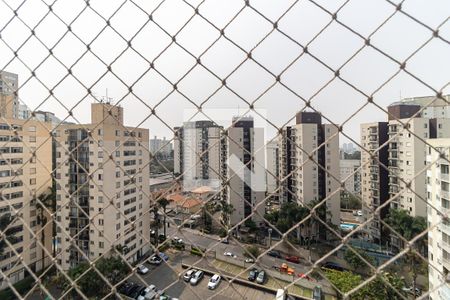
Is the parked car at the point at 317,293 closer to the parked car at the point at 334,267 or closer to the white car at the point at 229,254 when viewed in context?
the parked car at the point at 334,267

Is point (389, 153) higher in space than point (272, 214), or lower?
higher

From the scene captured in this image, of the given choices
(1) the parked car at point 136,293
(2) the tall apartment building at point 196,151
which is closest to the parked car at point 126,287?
(1) the parked car at point 136,293

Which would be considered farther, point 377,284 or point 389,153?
point 389,153

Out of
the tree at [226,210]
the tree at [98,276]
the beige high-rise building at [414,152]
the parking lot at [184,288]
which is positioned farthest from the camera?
the tree at [226,210]

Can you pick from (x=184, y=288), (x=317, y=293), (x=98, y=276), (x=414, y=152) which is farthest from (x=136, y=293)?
(x=414, y=152)

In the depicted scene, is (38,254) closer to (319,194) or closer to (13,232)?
(13,232)

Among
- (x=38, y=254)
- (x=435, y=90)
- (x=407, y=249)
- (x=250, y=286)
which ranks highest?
(x=435, y=90)

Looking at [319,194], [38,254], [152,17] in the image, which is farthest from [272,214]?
[152,17]

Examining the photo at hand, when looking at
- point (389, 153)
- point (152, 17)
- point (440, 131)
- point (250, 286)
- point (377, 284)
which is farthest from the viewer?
point (389, 153)

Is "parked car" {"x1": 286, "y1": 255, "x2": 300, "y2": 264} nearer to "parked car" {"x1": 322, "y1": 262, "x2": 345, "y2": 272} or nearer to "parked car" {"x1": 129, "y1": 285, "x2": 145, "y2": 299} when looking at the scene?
"parked car" {"x1": 322, "y1": 262, "x2": 345, "y2": 272}
